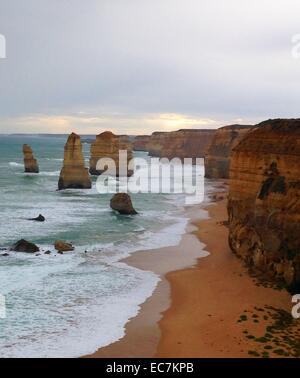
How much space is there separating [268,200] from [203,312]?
6.62 meters

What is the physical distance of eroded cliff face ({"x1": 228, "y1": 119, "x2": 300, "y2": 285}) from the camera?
66.7ft

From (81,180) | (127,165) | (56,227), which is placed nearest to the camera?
(56,227)

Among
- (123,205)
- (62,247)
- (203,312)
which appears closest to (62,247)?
(62,247)

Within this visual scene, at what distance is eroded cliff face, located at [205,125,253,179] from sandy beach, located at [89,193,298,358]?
5341cm

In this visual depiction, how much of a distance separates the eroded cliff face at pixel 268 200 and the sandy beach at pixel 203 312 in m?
1.11

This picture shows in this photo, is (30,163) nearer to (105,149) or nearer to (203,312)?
(105,149)

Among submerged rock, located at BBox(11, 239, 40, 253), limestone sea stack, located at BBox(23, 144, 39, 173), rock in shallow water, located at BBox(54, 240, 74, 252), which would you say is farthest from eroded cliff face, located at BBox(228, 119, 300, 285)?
limestone sea stack, located at BBox(23, 144, 39, 173)

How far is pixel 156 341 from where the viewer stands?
15742 millimetres

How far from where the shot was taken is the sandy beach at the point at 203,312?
1496cm

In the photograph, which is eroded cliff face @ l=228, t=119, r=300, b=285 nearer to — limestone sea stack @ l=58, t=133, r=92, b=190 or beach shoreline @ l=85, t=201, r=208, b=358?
beach shoreline @ l=85, t=201, r=208, b=358

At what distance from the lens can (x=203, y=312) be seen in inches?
720
